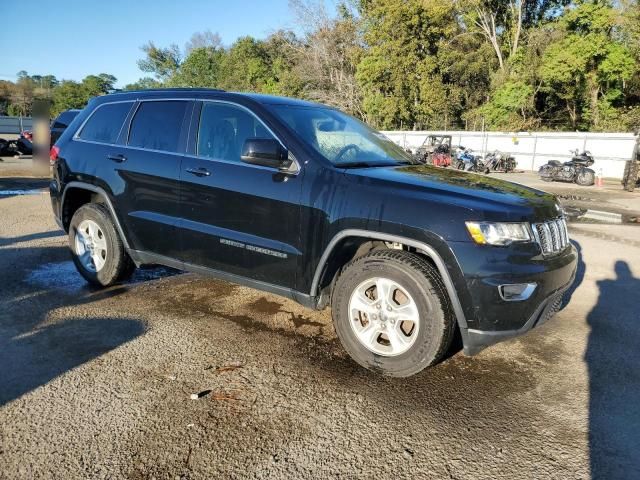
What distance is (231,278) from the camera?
3.87m

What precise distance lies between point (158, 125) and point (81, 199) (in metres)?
1.38

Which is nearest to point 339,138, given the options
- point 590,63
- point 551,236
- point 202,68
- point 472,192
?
point 472,192

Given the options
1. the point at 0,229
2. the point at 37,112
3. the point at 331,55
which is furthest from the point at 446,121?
the point at 0,229

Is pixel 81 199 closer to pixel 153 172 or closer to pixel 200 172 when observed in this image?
pixel 153 172

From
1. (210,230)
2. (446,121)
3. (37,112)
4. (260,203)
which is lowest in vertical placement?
(210,230)

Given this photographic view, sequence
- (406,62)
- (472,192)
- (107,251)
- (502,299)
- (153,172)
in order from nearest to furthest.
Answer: (502,299) → (472,192) → (153,172) → (107,251) → (406,62)

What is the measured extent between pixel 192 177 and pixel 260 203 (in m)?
0.71

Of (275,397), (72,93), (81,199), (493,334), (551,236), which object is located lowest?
(275,397)

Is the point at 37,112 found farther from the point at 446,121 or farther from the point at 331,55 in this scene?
the point at 331,55

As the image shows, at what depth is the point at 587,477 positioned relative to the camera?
231cm

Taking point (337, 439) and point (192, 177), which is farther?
point (192, 177)

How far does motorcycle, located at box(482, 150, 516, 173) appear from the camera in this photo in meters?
23.8

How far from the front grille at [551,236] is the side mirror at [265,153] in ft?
5.63

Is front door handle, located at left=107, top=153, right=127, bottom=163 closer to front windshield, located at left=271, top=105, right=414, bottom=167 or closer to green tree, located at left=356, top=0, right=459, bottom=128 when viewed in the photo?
front windshield, located at left=271, top=105, right=414, bottom=167
